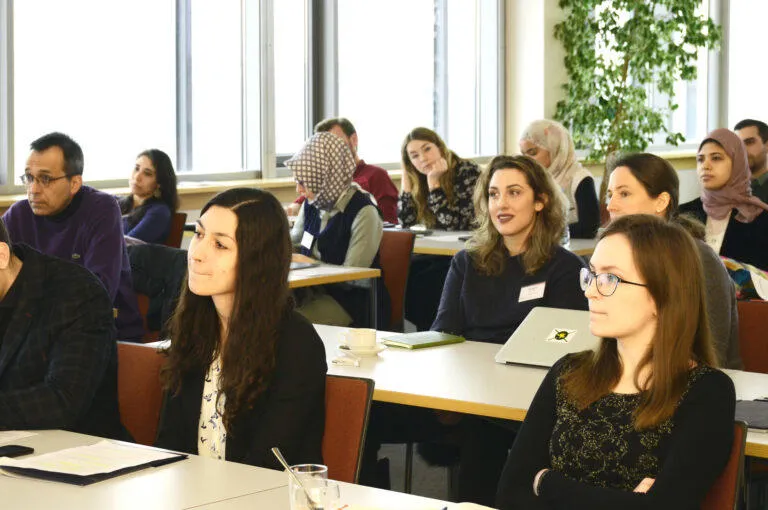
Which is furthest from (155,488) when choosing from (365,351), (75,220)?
(75,220)

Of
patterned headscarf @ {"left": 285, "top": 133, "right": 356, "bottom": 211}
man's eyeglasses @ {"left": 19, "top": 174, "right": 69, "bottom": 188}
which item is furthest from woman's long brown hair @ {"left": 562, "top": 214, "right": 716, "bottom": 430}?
patterned headscarf @ {"left": 285, "top": 133, "right": 356, "bottom": 211}

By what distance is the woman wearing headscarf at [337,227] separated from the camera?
17.9 feet

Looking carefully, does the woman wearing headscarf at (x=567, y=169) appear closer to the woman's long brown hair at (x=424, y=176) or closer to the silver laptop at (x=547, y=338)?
the woman's long brown hair at (x=424, y=176)

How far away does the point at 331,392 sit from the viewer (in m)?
2.63

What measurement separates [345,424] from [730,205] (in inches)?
146

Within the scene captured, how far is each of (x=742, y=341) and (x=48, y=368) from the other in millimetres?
2073

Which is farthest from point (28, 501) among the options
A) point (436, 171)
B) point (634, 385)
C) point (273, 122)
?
point (273, 122)

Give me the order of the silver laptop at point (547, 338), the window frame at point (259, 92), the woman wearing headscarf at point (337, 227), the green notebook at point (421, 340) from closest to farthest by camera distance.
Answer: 1. the silver laptop at point (547, 338)
2. the green notebook at point (421, 340)
3. the woman wearing headscarf at point (337, 227)
4. the window frame at point (259, 92)

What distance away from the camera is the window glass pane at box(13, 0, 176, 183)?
23.0 ft

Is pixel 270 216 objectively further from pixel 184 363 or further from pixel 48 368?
pixel 48 368

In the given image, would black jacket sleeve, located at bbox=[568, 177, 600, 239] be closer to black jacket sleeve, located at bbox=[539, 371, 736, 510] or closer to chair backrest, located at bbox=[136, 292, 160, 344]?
chair backrest, located at bbox=[136, 292, 160, 344]

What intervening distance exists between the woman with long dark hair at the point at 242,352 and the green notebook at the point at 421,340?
0.99 meters

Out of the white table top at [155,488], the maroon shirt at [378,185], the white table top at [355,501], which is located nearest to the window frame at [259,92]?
the maroon shirt at [378,185]

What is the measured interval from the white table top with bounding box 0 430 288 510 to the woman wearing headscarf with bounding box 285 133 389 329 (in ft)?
9.96
